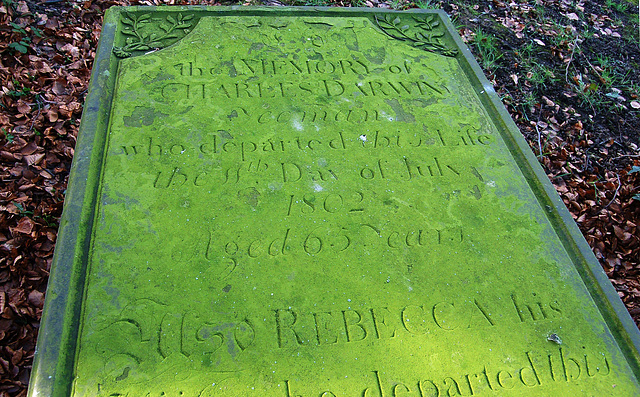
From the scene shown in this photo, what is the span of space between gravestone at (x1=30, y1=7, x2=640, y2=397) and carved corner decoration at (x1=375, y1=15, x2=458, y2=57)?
0.21 m

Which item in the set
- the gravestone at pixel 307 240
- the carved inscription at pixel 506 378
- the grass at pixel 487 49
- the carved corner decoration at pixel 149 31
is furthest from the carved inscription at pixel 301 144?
the grass at pixel 487 49

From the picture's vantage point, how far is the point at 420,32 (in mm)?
2934

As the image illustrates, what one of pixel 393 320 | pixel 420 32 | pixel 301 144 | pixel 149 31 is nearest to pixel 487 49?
pixel 420 32

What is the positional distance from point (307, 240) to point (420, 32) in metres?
1.86

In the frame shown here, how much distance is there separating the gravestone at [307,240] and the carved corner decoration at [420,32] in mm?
208

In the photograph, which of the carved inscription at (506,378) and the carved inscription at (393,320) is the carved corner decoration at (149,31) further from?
the carved inscription at (506,378)

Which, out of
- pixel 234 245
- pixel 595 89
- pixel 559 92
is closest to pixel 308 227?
pixel 234 245

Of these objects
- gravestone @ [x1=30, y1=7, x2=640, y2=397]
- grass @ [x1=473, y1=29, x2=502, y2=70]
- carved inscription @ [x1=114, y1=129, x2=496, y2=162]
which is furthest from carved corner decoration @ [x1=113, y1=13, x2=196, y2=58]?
grass @ [x1=473, y1=29, x2=502, y2=70]

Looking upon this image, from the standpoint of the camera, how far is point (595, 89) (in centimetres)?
357

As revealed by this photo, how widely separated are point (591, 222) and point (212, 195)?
7.93 ft

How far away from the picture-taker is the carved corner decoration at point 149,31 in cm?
252

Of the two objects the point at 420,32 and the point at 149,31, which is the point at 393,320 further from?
the point at 149,31

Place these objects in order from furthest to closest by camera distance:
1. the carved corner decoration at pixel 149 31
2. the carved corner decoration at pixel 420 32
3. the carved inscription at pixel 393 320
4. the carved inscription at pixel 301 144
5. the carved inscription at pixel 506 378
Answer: the carved corner decoration at pixel 420 32
the carved corner decoration at pixel 149 31
the carved inscription at pixel 301 144
the carved inscription at pixel 393 320
the carved inscription at pixel 506 378

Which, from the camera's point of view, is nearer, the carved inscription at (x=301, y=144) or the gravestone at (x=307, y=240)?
the gravestone at (x=307, y=240)
